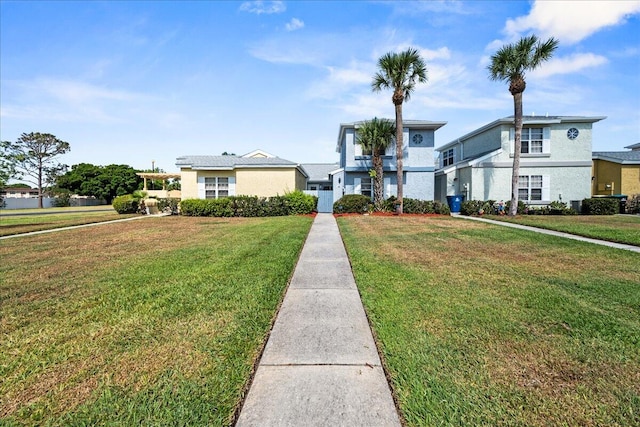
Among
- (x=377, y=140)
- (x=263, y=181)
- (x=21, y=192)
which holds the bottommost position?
(x=263, y=181)

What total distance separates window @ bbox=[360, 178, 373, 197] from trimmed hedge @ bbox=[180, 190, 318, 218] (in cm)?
496

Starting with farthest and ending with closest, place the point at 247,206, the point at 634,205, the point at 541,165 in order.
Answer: the point at 541,165, the point at 634,205, the point at 247,206

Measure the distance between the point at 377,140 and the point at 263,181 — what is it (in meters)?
8.19

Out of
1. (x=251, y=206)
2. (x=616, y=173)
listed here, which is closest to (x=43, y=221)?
(x=251, y=206)

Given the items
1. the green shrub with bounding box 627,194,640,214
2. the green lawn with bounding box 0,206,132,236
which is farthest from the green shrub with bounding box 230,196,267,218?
the green shrub with bounding box 627,194,640,214

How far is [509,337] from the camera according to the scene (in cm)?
306

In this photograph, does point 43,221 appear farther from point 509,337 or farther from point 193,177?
point 509,337

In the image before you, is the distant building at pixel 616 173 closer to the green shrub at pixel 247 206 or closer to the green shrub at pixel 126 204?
the green shrub at pixel 247 206

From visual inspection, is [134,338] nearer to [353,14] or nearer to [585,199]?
[353,14]

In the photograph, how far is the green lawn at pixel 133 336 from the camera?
207cm

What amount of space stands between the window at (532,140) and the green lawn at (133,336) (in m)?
21.2

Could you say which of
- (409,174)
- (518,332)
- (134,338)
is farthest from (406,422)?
(409,174)

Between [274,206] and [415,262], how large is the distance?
1367cm

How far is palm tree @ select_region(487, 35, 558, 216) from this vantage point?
1627 centimetres
